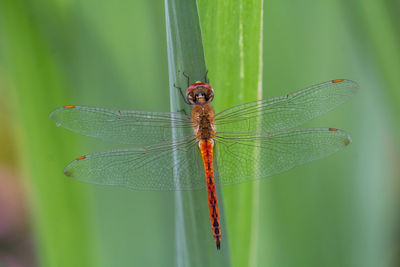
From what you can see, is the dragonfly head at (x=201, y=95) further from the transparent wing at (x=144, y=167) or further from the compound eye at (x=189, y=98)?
the transparent wing at (x=144, y=167)

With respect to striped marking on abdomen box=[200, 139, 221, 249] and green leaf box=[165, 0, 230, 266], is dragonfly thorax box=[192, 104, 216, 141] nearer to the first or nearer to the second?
striped marking on abdomen box=[200, 139, 221, 249]

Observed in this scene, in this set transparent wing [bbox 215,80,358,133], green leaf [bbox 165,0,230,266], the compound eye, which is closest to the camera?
green leaf [bbox 165,0,230,266]

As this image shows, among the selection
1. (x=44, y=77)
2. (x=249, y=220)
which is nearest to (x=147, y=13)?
(x=44, y=77)

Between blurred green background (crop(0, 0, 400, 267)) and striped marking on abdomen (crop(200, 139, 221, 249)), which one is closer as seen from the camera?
striped marking on abdomen (crop(200, 139, 221, 249))

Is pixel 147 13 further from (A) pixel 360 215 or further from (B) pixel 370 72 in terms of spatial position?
(A) pixel 360 215

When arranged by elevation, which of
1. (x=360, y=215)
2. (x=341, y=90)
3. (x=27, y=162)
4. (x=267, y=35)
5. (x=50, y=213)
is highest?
(x=267, y=35)

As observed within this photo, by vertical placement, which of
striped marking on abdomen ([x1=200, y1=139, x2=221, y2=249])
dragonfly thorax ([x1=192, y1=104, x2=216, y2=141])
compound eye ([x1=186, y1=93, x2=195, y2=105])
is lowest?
striped marking on abdomen ([x1=200, y1=139, x2=221, y2=249])

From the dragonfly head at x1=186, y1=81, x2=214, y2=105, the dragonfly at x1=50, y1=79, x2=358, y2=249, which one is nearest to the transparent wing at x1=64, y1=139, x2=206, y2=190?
the dragonfly at x1=50, y1=79, x2=358, y2=249
